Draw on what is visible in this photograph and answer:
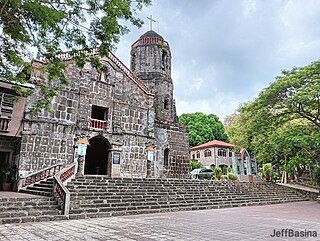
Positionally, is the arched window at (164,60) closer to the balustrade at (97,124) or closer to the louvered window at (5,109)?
the balustrade at (97,124)

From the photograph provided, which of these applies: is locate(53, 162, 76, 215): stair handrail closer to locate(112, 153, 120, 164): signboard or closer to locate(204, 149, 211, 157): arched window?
locate(112, 153, 120, 164): signboard

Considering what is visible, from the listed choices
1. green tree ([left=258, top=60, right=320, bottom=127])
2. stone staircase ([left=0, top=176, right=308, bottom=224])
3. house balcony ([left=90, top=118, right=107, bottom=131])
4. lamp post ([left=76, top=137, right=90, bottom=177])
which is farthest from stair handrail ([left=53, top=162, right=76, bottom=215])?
green tree ([left=258, top=60, right=320, bottom=127])

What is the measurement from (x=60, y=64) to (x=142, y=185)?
678 centimetres

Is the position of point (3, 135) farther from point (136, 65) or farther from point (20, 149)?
point (136, 65)

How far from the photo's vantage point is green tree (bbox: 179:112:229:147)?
33906 mm

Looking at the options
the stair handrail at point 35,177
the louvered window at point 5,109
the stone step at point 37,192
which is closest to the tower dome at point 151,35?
the louvered window at point 5,109

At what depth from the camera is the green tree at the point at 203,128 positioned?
33906mm

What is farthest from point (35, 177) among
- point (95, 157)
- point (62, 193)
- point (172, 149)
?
point (172, 149)

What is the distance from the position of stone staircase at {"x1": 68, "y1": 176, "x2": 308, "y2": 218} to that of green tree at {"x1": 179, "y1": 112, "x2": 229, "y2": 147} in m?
18.8

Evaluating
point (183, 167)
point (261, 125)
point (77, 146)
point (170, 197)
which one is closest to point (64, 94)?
point (77, 146)

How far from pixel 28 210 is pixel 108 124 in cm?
Result: 805

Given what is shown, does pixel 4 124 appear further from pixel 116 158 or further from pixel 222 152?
pixel 222 152

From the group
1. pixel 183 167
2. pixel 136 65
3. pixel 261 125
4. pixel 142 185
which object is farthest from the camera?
pixel 136 65

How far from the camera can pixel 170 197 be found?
415 inches
